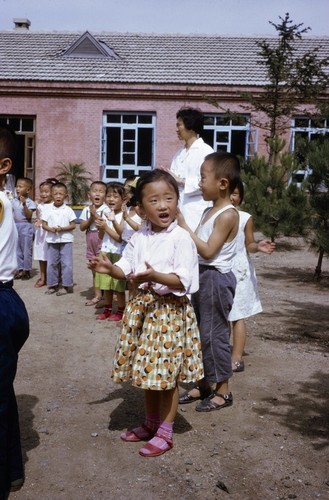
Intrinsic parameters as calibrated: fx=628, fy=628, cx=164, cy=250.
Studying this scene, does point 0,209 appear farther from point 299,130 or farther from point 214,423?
point 299,130

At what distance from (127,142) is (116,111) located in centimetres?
92

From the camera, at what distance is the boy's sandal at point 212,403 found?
3.68 meters

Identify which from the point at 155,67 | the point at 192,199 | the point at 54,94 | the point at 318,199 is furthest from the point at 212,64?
the point at 192,199

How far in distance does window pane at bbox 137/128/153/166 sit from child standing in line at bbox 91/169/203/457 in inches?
590

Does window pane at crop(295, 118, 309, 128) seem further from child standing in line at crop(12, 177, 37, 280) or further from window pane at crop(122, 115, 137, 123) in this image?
child standing in line at crop(12, 177, 37, 280)

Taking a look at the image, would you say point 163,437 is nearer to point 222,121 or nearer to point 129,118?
point 222,121

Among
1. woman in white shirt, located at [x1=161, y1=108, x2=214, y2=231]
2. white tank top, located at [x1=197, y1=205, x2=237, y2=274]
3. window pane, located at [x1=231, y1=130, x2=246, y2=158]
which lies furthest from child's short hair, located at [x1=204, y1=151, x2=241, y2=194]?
window pane, located at [x1=231, y1=130, x2=246, y2=158]

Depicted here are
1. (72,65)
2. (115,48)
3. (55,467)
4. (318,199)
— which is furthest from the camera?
(115,48)

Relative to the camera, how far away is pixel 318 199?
24.1 ft

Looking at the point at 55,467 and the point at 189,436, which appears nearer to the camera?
the point at 55,467

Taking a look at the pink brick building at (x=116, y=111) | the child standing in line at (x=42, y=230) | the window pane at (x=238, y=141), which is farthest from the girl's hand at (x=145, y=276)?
the window pane at (x=238, y=141)

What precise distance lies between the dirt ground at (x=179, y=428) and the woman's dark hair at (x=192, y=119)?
179cm

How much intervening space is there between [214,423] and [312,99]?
13529mm

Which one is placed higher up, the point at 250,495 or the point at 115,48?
the point at 115,48
